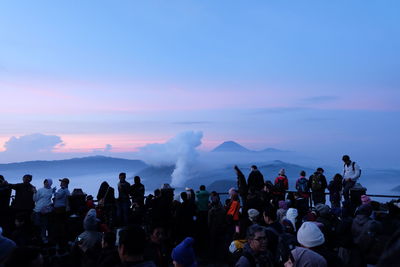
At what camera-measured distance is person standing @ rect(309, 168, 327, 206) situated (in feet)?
43.5

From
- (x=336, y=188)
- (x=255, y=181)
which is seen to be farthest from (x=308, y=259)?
(x=336, y=188)

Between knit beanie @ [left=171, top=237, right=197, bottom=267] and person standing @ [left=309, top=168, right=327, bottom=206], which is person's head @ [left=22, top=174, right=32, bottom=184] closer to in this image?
knit beanie @ [left=171, top=237, right=197, bottom=267]

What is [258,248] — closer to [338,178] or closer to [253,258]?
[253,258]

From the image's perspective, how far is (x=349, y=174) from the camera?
40.8 feet

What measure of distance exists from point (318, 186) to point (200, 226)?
535 cm

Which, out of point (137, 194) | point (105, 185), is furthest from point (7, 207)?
point (137, 194)

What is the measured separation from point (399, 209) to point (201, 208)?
5.78 meters

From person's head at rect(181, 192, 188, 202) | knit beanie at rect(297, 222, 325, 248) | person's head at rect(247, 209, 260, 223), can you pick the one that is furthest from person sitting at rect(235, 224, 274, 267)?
person's head at rect(181, 192, 188, 202)

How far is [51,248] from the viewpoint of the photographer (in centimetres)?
559

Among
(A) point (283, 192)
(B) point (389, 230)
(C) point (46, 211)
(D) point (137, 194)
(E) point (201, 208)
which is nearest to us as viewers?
(B) point (389, 230)

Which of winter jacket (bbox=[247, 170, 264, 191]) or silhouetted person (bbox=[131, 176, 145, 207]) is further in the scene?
winter jacket (bbox=[247, 170, 264, 191])

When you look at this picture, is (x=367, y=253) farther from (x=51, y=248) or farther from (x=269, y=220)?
(x=51, y=248)

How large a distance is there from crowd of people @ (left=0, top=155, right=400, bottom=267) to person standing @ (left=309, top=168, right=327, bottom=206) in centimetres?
4

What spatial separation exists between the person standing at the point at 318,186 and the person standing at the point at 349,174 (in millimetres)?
872
